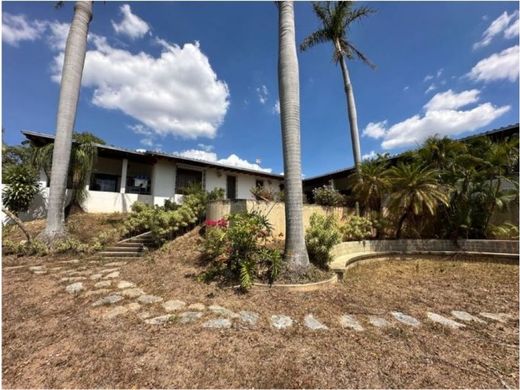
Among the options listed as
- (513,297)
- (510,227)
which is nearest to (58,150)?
(513,297)

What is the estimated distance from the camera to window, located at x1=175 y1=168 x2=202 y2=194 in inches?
581

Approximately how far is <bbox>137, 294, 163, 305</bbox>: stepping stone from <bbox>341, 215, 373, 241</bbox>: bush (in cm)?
715

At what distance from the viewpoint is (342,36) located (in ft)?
42.6

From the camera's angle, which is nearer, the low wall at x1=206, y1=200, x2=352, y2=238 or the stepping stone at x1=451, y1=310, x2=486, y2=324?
the stepping stone at x1=451, y1=310, x2=486, y2=324

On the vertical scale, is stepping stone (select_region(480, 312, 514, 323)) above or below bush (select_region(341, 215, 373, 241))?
below

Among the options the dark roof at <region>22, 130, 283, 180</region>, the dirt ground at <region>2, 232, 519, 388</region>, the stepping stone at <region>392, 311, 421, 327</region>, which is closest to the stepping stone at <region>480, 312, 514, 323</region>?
the dirt ground at <region>2, 232, 519, 388</region>

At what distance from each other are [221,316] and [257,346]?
96 centimetres

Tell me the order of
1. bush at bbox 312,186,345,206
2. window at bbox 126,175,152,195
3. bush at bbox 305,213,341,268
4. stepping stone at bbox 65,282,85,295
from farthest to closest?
window at bbox 126,175,152,195, bush at bbox 312,186,345,206, bush at bbox 305,213,341,268, stepping stone at bbox 65,282,85,295

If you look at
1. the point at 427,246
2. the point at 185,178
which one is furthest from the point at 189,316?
the point at 185,178

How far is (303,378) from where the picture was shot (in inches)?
97.7

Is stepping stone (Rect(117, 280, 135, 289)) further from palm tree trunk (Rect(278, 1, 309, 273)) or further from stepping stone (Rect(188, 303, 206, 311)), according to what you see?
palm tree trunk (Rect(278, 1, 309, 273))

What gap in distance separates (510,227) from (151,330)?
1229 cm

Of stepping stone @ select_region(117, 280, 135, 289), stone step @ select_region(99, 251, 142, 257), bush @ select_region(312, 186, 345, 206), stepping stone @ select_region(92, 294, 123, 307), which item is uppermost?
bush @ select_region(312, 186, 345, 206)

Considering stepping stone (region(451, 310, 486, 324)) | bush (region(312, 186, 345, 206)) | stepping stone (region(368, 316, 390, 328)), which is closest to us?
stepping stone (region(368, 316, 390, 328))
